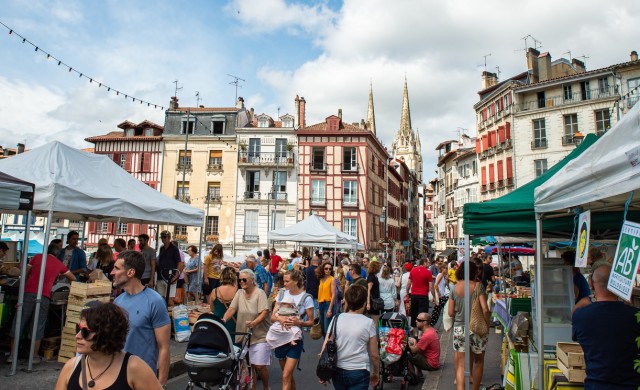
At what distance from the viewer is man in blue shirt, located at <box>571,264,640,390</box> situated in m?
2.97

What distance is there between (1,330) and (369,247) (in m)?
32.6

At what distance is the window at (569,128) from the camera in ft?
110

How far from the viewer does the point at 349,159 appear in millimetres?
38344

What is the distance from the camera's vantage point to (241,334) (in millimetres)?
5219

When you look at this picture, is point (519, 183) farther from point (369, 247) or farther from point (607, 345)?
point (607, 345)

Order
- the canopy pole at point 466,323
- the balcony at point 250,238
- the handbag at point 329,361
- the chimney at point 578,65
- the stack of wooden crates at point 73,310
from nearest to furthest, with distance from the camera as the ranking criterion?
the handbag at point 329,361, the canopy pole at point 466,323, the stack of wooden crates at point 73,310, the balcony at point 250,238, the chimney at point 578,65

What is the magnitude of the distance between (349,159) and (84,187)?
104 feet

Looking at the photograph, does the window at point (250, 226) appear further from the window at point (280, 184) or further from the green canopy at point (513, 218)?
the green canopy at point (513, 218)

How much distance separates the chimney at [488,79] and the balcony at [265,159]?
20631 mm

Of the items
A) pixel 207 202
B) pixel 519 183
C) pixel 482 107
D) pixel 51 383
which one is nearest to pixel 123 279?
pixel 51 383

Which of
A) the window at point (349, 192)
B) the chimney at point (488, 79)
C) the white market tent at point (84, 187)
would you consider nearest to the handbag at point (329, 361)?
the white market tent at point (84, 187)

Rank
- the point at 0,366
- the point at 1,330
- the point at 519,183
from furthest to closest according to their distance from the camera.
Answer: the point at 519,183 < the point at 1,330 < the point at 0,366

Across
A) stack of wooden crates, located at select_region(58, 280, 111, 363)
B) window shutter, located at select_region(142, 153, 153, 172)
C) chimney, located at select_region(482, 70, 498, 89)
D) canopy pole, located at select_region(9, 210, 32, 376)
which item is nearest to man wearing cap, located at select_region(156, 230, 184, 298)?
stack of wooden crates, located at select_region(58, 280, 111, 363)

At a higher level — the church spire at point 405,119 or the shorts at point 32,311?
the church spire at point 405,119
